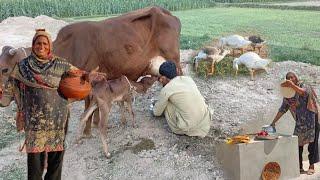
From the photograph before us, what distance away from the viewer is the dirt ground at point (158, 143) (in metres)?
6.86

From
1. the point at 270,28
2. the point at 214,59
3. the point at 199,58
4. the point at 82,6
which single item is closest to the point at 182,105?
the point at 214,59

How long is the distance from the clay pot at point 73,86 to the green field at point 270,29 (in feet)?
23.2

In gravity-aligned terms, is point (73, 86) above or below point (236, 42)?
above

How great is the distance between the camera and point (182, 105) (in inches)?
283

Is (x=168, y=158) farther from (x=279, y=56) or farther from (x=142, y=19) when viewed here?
(x=279, y=56)

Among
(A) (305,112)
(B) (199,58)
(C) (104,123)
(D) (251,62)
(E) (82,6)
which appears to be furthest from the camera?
(E) (82,6)

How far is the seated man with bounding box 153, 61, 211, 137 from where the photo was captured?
7186 millimetres

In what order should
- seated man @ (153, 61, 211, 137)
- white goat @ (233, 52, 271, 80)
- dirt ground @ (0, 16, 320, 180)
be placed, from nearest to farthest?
dirt ground @ (0, 16, 320, 180) < seated man @ (153, 61, 211, 137) < white goat @ (233, 52, 271, 80)

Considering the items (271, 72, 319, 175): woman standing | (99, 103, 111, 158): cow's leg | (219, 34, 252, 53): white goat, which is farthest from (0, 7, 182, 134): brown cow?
(271, 72, 319, 175): woman standing

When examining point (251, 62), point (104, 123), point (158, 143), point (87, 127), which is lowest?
point (158, 143)

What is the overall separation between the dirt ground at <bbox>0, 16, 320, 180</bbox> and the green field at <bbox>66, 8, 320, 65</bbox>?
9.35 feet

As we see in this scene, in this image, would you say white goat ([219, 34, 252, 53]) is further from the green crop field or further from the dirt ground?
the green crop field

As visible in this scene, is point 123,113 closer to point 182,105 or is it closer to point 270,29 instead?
point 182,105

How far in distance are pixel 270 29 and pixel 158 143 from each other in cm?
751
